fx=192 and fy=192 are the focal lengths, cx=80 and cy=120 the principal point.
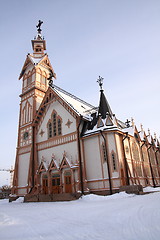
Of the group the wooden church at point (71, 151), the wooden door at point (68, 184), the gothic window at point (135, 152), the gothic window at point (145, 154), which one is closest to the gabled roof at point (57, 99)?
the wooden church at point (71, 151)

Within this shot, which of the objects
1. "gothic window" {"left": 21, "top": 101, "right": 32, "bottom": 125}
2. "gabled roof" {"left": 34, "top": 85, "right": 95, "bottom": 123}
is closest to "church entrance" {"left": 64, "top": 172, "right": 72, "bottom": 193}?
"gabled roof" {"left": 34, "top": 85, "right": 95, "bottom": 123}

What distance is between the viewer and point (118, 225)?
263 inches

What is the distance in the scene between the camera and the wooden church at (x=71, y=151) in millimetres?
21094

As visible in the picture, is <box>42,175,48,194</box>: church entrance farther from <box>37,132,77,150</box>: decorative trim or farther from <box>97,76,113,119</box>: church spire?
<box>97,76,113,119</box>: church spire

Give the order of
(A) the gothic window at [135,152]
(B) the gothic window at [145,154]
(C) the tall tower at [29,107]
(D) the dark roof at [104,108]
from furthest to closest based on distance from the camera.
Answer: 1. (B) the gothic window at [145,154]
2. (C) the tall tower at [29,107]
3. (A) the gothic window at [135,152]
4. (D) the dark roof at [104,108]

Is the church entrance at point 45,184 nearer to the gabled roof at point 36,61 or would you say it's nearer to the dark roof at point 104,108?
the dark roof at point 104,108

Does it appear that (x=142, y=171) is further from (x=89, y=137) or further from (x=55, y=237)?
(x=55, y=237)

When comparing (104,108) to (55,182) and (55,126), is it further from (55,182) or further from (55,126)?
(55,182)

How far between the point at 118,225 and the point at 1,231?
167 inches

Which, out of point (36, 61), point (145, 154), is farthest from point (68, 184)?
point (36, 61)

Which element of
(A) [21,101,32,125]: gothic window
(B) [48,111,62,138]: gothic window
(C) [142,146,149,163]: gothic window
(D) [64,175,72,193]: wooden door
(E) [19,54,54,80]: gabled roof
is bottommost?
(D) [64,175,72,193]: wooden door

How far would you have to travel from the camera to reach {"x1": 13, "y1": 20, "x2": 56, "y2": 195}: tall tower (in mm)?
27545

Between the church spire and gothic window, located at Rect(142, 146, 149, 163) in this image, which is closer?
the church spire

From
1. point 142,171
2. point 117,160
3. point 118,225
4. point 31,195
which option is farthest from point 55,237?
point 142,171
